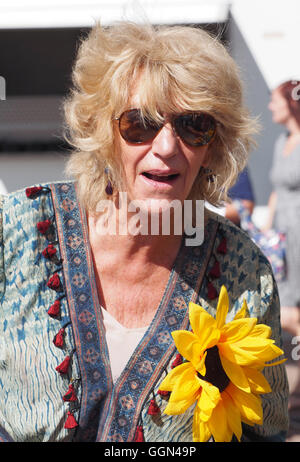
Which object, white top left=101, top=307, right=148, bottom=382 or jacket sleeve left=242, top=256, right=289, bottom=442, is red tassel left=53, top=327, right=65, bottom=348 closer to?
white top left=101, top=307, right=148, bottom=382

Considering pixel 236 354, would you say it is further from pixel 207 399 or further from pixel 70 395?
pixel 70 395

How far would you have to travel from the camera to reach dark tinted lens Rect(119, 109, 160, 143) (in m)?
1.87

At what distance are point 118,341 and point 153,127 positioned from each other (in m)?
0.69

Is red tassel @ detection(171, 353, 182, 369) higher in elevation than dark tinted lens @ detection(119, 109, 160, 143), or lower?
lower

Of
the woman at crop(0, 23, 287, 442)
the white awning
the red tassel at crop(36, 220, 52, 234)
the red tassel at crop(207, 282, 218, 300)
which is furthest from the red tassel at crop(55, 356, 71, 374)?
the white awning

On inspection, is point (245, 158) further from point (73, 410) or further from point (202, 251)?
point (73, 410)

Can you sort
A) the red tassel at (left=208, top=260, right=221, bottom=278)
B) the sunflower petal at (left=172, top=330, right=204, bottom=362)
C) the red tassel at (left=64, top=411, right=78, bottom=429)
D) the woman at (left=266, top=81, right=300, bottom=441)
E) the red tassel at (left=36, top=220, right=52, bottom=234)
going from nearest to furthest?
1. the sunflower petal at (left=172, top=330, right=204, bottom=362)
2. the red tassel at (left=64, top=411, right=78, bottom=429)
3. the red tassel at (left=36, top=220, right=52, bottom=234)
4. the red tassel at (left=208, top=260, right=221, bottom=278)
5. the woman at (left=266, top=81, right=300, bottom=441)

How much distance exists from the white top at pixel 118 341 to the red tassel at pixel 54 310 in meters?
0.17

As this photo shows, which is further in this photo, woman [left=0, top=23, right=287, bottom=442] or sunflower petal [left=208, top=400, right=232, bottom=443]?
woman [left=0, top=23, right=287, bottom=442]

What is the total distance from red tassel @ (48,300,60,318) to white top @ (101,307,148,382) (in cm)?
17

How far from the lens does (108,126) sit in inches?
77.4

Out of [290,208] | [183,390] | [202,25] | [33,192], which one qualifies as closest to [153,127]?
[33,192]

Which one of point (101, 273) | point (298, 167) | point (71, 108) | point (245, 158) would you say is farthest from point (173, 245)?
point (298, 167)

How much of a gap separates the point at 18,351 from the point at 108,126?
0.76 meters
